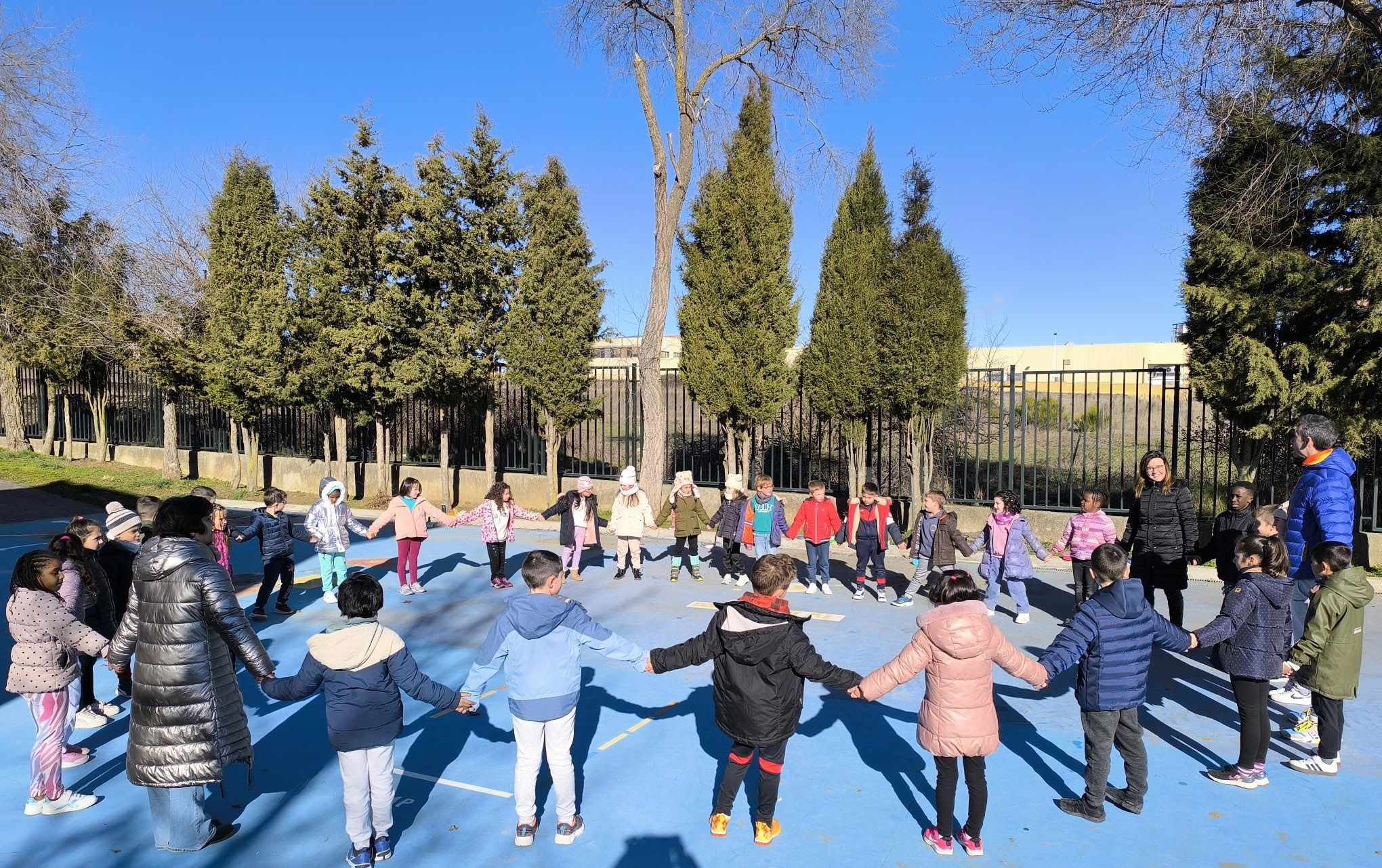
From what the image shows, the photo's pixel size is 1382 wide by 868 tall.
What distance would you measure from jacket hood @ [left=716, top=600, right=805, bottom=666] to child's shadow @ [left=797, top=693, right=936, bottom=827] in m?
1.30

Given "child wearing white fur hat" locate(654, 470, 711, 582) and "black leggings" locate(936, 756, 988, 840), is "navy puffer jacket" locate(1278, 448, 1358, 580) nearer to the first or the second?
"black leggings" locate(936, 756, 988, 840)

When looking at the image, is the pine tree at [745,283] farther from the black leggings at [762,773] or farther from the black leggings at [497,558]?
the black leggings at [762,773]

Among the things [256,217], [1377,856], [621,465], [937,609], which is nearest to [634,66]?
[621,465]

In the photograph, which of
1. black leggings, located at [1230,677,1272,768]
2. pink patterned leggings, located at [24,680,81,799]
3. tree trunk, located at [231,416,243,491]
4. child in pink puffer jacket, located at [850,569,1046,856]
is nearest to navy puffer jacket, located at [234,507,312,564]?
pink patterned leggings, located at [24,680,81,799]

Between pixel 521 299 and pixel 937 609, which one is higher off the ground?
pixel 521 299

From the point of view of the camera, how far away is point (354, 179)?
15.6m

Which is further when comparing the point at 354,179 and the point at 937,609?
the point at 354,179

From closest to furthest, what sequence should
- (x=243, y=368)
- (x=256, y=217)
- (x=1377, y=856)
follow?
(x=1377, y=856), (x=243, y=368), (x=256, y=217)

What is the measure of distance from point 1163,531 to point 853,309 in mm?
6996

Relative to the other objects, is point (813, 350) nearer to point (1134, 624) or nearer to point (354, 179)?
point (354, 179)

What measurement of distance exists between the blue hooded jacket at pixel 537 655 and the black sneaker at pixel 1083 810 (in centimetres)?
259

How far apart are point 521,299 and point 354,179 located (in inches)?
144

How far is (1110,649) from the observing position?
434 cm

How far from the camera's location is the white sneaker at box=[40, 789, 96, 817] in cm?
454
